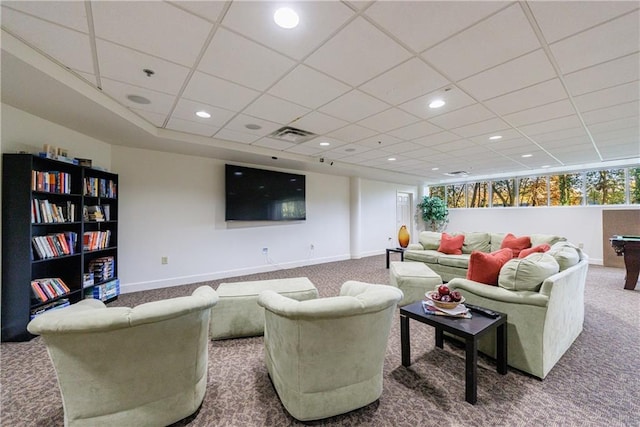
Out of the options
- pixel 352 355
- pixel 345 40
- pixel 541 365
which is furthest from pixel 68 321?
pixel 541 365

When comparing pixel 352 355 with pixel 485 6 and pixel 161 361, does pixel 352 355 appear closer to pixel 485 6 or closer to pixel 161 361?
pixel 161 361

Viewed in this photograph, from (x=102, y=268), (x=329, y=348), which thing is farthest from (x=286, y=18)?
(x=102, y=268)

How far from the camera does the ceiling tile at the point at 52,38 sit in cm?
155

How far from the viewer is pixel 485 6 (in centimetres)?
147

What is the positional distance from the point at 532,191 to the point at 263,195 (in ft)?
24.4

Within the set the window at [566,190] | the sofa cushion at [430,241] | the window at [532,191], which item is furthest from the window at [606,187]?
the sofa cushion at [430,241]

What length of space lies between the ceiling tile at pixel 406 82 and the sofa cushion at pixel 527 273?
5.52 feet

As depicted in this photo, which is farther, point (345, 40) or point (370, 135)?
point (370, 135)

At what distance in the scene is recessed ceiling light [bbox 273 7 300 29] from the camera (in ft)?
4.91

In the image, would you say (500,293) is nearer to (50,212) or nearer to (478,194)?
(50,212)

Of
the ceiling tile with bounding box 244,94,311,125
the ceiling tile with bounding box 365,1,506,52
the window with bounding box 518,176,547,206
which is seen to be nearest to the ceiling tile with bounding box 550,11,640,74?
the ceiling tile with bounding box 365,1,506,52

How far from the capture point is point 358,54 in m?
1.89

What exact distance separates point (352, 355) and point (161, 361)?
106 cm

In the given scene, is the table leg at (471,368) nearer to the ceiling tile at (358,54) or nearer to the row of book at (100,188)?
the ceiling tile at (358,54)
